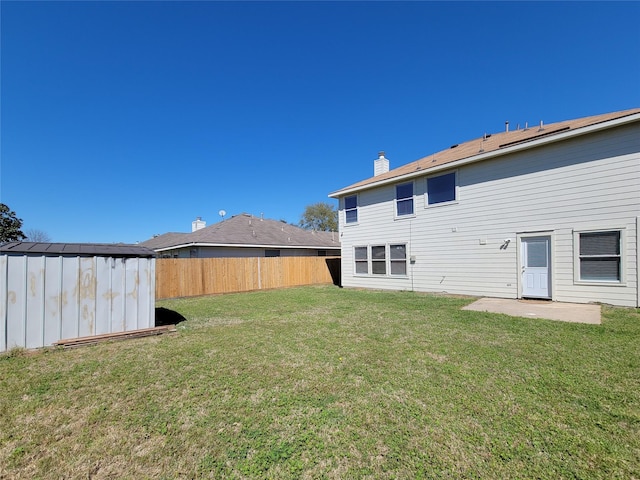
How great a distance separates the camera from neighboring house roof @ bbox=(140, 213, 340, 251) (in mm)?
15586

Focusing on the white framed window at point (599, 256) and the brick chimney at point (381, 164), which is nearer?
the white framed window at point (599, 256)

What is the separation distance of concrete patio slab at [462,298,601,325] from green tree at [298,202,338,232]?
109 feet

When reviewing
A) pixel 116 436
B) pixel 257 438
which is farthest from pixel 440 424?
pixel 116 436

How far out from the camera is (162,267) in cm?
1114

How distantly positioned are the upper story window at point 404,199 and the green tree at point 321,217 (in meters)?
29.1

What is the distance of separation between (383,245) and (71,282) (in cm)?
1017

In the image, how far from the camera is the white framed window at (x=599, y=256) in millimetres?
6930

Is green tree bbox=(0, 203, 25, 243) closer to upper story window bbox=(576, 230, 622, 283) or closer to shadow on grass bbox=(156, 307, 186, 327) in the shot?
shadow on grass bbox=(156, 307, 186, 327)

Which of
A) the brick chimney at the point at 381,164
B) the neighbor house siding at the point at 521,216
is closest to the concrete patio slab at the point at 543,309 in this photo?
the neighbor house siding at the point at 521,216

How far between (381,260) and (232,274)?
22.6 ft

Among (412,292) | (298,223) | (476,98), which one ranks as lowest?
(412,292)

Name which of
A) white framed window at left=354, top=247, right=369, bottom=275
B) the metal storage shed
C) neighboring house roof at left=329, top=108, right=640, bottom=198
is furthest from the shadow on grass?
neighboring house roof at left=329, top=108, right=640, bottom=198

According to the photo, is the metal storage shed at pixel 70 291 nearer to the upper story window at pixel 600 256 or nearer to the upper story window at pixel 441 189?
the upper story window at pixel 441 189

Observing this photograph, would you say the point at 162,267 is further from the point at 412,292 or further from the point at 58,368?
the point at 412,292
